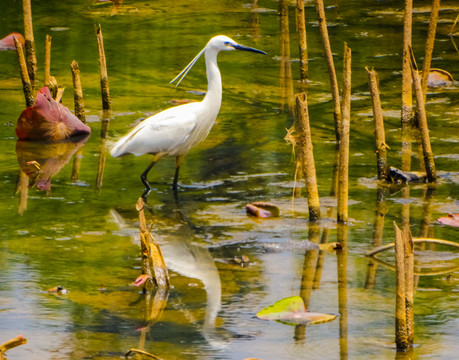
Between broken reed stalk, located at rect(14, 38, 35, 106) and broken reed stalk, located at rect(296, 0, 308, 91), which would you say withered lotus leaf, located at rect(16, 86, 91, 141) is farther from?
broken reed stalk, located at rect(296, 0, 308, 91)

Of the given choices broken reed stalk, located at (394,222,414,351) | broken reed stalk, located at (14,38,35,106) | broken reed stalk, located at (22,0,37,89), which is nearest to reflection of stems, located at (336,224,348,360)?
broken reed stalk, located at (394,222,414,351)

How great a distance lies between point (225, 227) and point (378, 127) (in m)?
1.84

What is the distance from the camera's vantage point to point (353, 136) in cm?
1006

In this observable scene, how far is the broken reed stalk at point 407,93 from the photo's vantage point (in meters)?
9.29

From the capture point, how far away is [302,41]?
11688 mm

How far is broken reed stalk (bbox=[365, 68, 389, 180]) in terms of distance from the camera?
8.03m

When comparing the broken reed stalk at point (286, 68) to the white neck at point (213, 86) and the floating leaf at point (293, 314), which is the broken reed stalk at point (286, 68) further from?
the floating leaf at point (293, 314)

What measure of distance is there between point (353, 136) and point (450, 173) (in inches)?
65.7

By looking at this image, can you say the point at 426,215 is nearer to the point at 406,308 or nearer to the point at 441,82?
the point at 406,308

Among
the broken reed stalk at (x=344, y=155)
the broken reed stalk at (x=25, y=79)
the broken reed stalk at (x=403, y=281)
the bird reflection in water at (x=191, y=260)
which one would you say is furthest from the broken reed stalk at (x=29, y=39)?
the broken reed stalk at (x=403, y=281)

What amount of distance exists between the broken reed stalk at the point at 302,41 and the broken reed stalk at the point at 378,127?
3.11 m

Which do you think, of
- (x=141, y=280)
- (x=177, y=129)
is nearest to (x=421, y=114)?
(x=177, y=129)

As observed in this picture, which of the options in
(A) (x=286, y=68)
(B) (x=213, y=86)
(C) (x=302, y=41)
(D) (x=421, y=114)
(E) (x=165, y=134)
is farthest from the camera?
(A) (x=286, y=68)

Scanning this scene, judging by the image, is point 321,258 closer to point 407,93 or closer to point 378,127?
point 378,127
